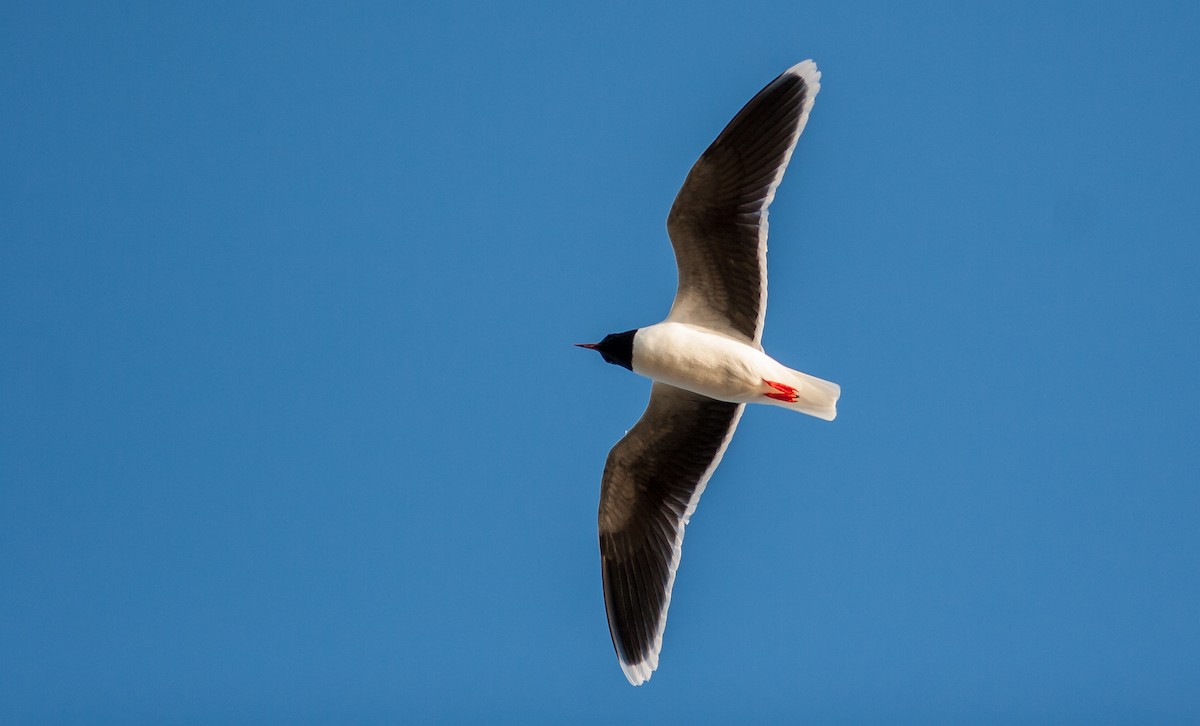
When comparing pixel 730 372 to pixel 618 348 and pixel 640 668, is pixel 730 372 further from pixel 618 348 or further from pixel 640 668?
pixel 640 668

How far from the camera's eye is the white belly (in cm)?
786

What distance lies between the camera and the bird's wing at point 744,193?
7.73m

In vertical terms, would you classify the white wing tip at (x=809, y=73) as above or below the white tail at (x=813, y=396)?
above

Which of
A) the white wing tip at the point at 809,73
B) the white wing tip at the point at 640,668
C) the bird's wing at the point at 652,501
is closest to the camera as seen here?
the white wing tip at the point at 809,73

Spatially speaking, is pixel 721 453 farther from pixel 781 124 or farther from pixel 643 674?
pixel 781 124

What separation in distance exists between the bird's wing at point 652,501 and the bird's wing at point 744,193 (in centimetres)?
80

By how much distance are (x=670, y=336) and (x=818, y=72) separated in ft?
5.92

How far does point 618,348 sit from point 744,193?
128 centimetres

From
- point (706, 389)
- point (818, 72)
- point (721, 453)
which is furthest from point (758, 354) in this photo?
point (818, 72)

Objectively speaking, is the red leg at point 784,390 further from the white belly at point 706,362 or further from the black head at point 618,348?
the black head at point 618,348

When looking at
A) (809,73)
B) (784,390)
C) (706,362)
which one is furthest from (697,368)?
(809,73)

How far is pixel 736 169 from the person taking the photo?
25.5 ft

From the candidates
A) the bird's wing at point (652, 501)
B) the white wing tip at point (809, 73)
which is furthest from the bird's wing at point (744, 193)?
the bird's wing at point (652, 501)

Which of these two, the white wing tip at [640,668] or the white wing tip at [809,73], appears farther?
the white wing tip at [640,668]
